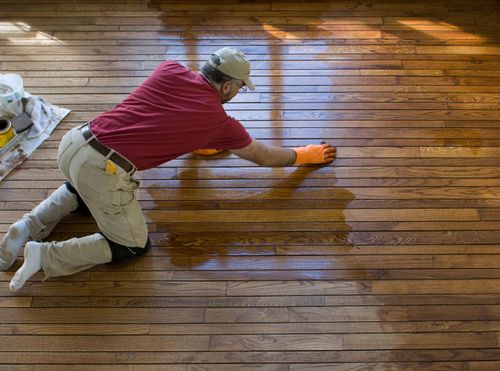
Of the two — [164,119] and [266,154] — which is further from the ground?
[164,119]

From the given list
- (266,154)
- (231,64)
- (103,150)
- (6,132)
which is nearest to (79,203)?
(103,150)

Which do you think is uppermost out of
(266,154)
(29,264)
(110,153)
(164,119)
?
(164,119)

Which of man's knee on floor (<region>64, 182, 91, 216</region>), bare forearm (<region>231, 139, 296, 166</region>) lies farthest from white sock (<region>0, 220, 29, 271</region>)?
bare forearm (<region>231, 139, 296, 166</region>)

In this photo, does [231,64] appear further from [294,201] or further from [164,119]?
[294,201]

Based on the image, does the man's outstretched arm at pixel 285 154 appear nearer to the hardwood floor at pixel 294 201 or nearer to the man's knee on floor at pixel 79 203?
the hardwood floor at pixel 294 201

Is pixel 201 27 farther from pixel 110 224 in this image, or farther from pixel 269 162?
pixel 110 224

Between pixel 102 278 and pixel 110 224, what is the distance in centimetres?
31

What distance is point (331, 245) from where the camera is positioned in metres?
2.89

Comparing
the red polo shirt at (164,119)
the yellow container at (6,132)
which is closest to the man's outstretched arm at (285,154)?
the red polo shirt at (164,119)

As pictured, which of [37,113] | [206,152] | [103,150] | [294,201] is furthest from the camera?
[37,113]

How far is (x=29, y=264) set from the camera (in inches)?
105

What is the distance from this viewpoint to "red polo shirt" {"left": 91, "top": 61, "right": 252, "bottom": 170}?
2496 mm

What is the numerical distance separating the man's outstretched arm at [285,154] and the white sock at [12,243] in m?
1.09

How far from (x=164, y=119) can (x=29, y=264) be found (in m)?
0.93
